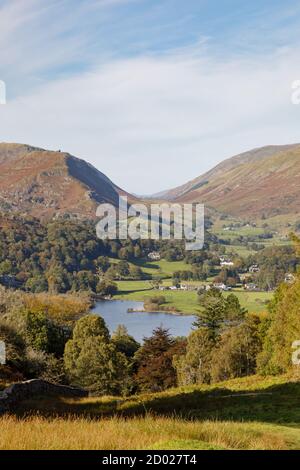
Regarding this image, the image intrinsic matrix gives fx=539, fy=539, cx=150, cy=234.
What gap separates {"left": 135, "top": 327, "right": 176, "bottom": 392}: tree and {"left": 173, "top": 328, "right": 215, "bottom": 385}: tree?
190 centimetres

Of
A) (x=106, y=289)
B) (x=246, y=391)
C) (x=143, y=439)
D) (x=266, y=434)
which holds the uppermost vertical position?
(x=143, y=439)

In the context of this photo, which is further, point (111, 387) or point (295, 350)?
point (111, 387)

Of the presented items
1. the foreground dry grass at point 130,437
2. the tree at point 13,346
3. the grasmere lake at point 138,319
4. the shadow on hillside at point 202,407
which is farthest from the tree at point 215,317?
the foreground dry grass at point 130,437

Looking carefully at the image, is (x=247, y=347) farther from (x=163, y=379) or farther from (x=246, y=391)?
(x=246, y=391)

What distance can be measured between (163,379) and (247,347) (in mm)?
9870

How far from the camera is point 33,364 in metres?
43.0

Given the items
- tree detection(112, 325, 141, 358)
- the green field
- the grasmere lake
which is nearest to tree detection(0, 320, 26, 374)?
tree detection(112, 325, 141, 358)

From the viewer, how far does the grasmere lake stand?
4695 inches

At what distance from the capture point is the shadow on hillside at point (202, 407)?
17.7 meters

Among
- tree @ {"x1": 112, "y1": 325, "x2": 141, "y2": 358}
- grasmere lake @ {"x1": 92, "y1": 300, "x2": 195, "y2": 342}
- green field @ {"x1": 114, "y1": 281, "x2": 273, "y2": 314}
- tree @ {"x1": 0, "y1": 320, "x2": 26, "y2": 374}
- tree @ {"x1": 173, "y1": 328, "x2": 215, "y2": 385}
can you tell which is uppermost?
tree @ {"x1": 0, "y1": 320, "x2": 26, "y2": 374}

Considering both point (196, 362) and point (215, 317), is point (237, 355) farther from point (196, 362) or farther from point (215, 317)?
point (215, 317)

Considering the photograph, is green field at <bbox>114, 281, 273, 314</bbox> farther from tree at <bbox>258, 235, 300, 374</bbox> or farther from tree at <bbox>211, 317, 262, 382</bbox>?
tree at <bbox>258, 235, 300, 374</bbox>

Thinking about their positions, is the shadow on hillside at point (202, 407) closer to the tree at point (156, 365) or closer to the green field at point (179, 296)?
the tree at point (156, 365)
